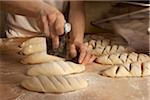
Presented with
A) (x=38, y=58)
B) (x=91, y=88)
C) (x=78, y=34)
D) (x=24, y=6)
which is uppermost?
(x=24, y=6)

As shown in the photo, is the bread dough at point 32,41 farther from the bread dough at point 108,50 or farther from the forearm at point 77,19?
the bread dough at point 108,50

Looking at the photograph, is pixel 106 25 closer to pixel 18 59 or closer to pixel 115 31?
pixel 115 31

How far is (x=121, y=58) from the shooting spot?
61.6 inches

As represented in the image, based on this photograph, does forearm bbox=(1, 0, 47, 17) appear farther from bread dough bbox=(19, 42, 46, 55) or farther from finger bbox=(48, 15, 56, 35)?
bread dough bbox=(19, 42, 46, 55)

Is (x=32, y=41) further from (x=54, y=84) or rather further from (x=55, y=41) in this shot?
(x=54, y=84)

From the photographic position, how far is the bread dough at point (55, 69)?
1.44 m

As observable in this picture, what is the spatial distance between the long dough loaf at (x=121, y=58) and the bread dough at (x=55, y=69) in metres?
0.12

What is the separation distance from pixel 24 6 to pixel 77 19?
0.41m

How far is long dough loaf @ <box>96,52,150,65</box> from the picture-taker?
155 centimetres

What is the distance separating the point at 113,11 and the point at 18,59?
0.83 m

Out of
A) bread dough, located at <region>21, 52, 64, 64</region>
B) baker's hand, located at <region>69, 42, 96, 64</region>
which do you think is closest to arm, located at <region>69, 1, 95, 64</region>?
baker's hand, located at <region>69, 42, 96, 64</region>

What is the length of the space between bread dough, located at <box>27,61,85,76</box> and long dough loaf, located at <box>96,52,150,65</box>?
12cm

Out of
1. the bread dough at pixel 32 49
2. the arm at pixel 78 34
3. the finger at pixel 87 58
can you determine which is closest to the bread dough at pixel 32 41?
the bread dough at pixel 32 49

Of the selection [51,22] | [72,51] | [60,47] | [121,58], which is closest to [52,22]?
[51,22]
